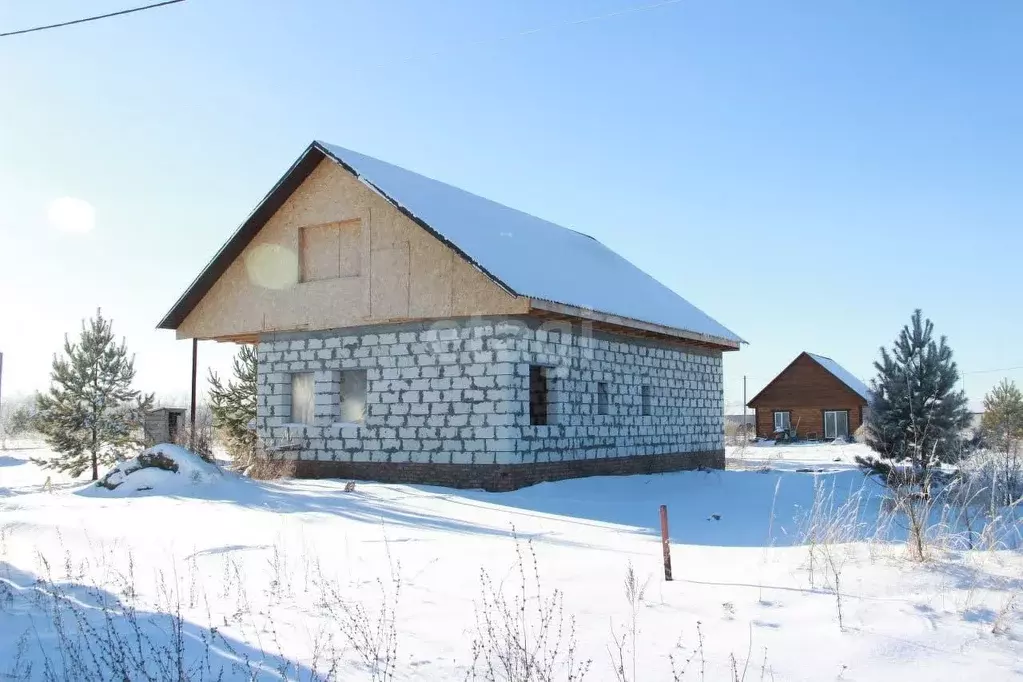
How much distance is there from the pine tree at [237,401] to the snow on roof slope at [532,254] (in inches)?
413

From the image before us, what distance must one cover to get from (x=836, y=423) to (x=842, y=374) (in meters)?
2.79

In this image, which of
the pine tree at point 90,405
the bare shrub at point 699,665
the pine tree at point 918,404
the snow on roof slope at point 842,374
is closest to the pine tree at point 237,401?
the pine tree at point 90,405

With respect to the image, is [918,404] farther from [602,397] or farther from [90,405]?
[90,405]

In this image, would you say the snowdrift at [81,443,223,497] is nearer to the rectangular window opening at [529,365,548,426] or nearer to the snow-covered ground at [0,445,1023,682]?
the snow-covered ground at [0,445,1023,682]

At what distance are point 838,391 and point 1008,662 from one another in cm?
4065

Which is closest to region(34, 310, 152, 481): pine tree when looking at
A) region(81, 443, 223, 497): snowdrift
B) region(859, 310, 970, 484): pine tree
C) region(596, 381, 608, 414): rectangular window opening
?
region(81, 443, 223, 497): snowdrift

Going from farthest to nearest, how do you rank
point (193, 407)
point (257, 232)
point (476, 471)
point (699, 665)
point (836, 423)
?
point (836, 423) < point (193, 407) < point (257, 232) < point (476, 471) < point (699, 665)

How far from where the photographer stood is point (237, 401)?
92.9 ft

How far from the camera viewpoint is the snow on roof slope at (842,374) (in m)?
43.9

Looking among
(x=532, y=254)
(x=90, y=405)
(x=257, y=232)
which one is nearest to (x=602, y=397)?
(x=532, y=254)

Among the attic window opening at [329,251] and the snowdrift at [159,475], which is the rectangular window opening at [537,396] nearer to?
the attic window opening at [329,251]

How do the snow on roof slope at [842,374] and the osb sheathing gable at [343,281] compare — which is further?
the snow on roof slope at [842,374]

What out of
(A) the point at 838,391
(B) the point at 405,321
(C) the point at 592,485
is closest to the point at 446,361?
(B) the point at 405,321

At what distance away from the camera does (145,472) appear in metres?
15.6
